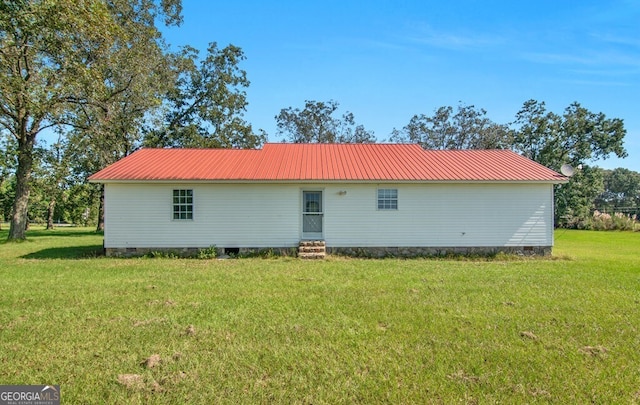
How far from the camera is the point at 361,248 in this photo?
1304cm

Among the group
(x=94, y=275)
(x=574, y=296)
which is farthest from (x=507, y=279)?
(x=94, y=275)

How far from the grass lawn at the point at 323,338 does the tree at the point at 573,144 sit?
29730 millimetres

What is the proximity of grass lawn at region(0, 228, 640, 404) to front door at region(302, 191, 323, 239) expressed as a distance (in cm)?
439

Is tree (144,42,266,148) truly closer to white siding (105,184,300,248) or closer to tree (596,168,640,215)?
white siding (105,184,300,248)

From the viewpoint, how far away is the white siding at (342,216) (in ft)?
41.8

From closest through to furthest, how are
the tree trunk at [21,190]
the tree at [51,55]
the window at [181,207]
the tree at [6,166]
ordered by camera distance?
the tree at [51,55]
the window at [181,207]
the tree trunk at [21,190]
the tree at [6,166]

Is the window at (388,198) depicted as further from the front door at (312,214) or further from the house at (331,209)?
the front door at (312,214)

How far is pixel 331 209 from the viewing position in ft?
42.9

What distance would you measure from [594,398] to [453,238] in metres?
10.2

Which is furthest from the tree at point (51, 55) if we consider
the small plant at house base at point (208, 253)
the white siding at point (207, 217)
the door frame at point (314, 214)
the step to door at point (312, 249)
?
the step to door at point (312, 249)

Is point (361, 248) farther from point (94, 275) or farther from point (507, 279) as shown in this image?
point (94, 275)

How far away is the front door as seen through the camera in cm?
1315

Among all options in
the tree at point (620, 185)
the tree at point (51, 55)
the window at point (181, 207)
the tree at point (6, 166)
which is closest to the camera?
the tree at point (51, 55)

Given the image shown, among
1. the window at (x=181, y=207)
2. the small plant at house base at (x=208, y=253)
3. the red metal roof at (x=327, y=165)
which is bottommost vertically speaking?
the small plant at house base at (x=208, y=253)
